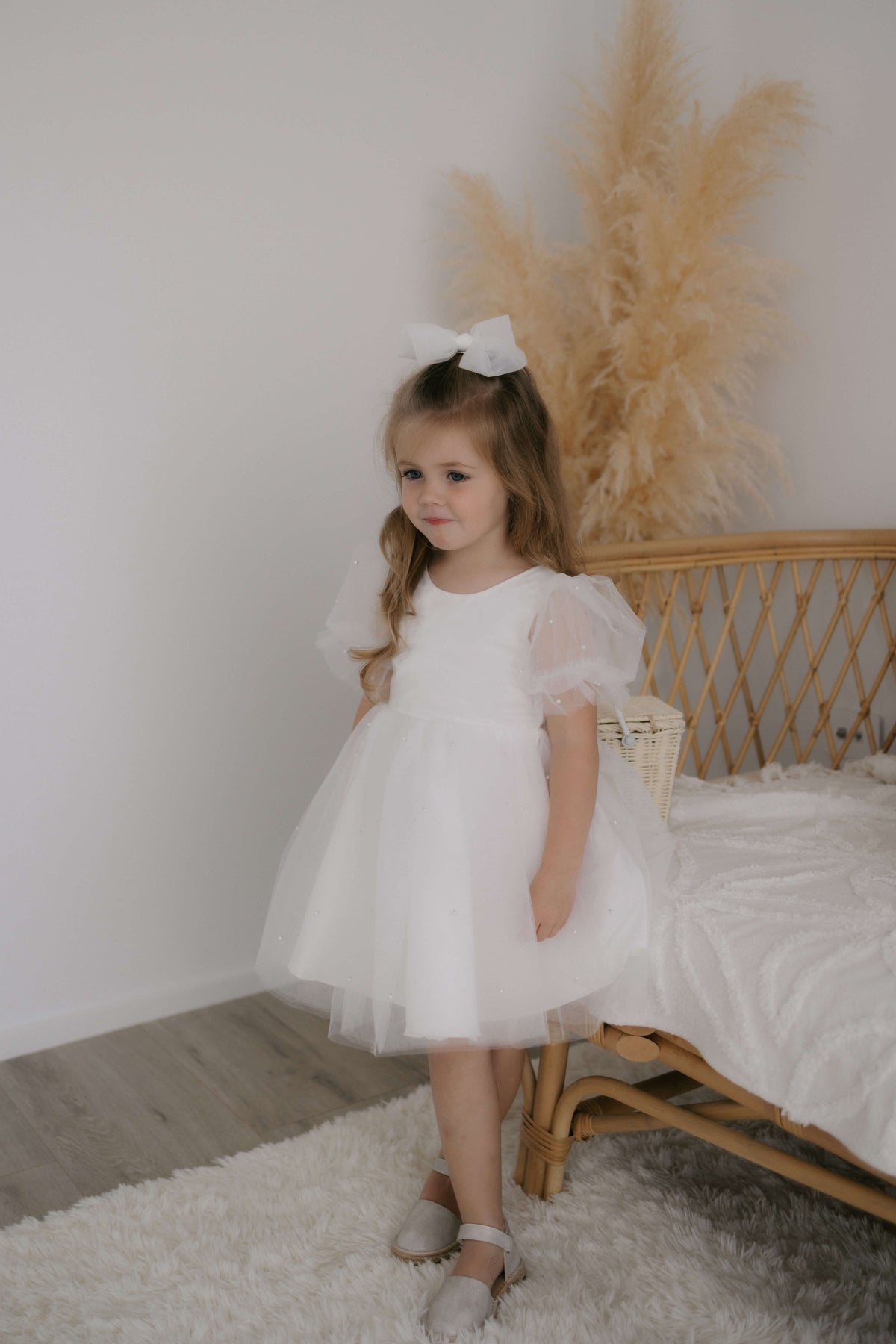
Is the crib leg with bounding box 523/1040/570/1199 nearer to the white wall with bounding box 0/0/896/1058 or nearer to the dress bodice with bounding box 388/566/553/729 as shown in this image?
the dress bodice with bounding box 388/566/553/729

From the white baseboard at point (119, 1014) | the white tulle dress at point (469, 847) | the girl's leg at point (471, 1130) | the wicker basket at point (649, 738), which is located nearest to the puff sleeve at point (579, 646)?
the white tulle dress at point (469, 847)

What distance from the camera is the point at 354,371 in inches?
73.5

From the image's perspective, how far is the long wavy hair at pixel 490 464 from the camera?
1200mm

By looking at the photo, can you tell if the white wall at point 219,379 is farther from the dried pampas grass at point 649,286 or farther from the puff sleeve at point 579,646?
the puff sleeve at point 579,646

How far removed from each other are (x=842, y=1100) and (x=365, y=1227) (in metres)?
0.61

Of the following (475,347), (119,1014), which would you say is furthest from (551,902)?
(119,1014)

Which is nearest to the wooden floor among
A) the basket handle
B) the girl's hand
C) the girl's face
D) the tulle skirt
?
the tulle skirt

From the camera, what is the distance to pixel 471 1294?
108 centimetres

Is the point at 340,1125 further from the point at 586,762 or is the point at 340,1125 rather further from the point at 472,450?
the point at 472,450

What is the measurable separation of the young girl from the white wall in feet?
1.80

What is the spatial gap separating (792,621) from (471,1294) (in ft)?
4.23

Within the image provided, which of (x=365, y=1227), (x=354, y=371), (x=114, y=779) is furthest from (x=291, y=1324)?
(x=354, y=371)

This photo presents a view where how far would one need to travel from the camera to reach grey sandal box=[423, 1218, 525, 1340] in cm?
106

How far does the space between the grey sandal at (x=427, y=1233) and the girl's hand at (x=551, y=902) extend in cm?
37
